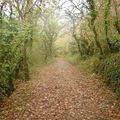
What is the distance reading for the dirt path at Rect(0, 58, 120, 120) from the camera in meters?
10.1

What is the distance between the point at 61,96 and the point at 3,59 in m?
3.36

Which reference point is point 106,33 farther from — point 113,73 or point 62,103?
point 62,103

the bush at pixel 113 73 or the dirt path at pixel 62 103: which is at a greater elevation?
the bush at pixel 113 73

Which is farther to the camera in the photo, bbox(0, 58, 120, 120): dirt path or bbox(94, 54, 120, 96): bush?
bbox(94, 54, 120, 96): bush

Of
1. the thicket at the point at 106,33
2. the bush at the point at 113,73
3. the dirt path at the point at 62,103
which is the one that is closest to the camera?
the dirt path at the point at 62,103

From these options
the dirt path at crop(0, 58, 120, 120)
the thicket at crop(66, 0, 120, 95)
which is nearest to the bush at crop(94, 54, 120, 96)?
the thicket at crop(66, 0, 120, 95)

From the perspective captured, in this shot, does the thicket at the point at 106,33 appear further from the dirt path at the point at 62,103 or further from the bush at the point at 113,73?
the dirt path at the point at 62,103

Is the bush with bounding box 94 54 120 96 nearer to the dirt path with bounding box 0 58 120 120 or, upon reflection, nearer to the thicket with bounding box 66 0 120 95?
the thicket with bounding box 66 0 120 95

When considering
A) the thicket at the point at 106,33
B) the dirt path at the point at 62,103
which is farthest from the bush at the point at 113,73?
the dirt path at the point at 62,103

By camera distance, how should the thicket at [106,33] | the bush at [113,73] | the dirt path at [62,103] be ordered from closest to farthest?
the dirt path at [62,103] → the bush at [113,73] → the thicket at [106,33]

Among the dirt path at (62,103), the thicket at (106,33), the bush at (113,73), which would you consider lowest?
the dirt path at (62,103)

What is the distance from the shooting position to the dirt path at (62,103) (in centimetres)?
1012

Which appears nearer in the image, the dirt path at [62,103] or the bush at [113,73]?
the dirt path at [62,103]

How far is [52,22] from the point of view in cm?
4369
